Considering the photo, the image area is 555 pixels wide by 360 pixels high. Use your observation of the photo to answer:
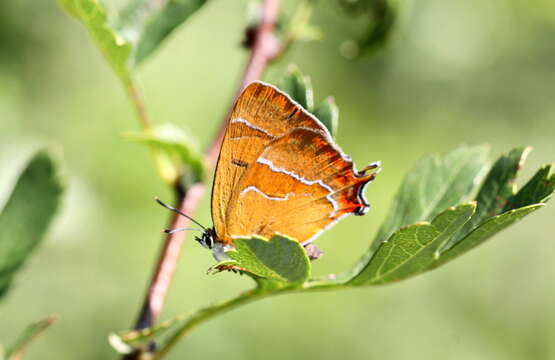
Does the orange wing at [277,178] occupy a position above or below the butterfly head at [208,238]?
above

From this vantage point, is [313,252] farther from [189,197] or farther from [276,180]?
[189,197]

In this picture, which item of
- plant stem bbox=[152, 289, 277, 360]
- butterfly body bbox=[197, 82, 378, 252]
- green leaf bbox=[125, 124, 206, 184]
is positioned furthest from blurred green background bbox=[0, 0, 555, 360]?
plant stem bbox=[152, 289, 277, 360]

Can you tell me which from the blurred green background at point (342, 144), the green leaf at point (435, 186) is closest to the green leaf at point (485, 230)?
the green leaf at point (435, 186)

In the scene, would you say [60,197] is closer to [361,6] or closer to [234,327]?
[361,6]

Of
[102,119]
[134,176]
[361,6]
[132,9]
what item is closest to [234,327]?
[134,176]

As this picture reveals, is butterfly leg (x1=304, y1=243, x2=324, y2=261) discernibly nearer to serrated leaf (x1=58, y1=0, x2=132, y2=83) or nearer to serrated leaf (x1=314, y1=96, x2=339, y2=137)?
serrated leaf (x1=314, y1=96, x2=339, y2=137)

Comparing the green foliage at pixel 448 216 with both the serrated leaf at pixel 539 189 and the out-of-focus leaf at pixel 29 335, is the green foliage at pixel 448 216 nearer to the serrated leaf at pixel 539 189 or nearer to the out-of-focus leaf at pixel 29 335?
the serrated leaf at pixel 539 189
